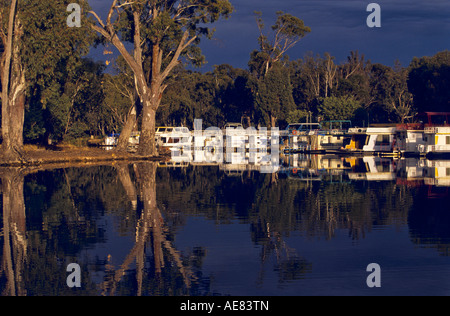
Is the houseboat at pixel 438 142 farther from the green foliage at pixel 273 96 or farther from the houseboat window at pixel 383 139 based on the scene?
the green foliage at pixel 273 96

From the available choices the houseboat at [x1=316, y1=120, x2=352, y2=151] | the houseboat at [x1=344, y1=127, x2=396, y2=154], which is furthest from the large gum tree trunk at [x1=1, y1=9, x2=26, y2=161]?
the houseboat at [x1=316, y1=120, x2=352, y2=151]

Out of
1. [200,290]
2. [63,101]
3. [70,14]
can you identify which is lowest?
[200,290]

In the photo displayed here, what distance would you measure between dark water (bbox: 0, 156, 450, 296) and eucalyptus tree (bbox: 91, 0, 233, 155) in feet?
87.1

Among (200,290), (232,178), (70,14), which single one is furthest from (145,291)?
(70,14)

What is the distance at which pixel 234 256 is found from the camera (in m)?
15.4

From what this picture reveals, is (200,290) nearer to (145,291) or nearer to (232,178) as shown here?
(145,291)

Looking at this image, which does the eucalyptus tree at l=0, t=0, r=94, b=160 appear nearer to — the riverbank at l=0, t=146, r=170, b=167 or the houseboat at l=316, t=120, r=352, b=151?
the riverbank at l=0, t=146, r=170, b=167

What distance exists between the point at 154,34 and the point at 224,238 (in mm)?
42040

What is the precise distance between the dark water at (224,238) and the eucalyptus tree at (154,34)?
26.5m

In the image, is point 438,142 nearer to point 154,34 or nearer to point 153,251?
point 154,34

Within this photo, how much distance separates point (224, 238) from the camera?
17.9 meters

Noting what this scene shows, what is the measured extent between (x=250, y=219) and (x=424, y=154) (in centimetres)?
4921

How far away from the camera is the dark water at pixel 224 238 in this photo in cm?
1277

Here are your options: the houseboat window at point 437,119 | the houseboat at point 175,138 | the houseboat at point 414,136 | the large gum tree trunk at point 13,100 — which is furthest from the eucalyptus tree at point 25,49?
the houseboat window at point 437,119
